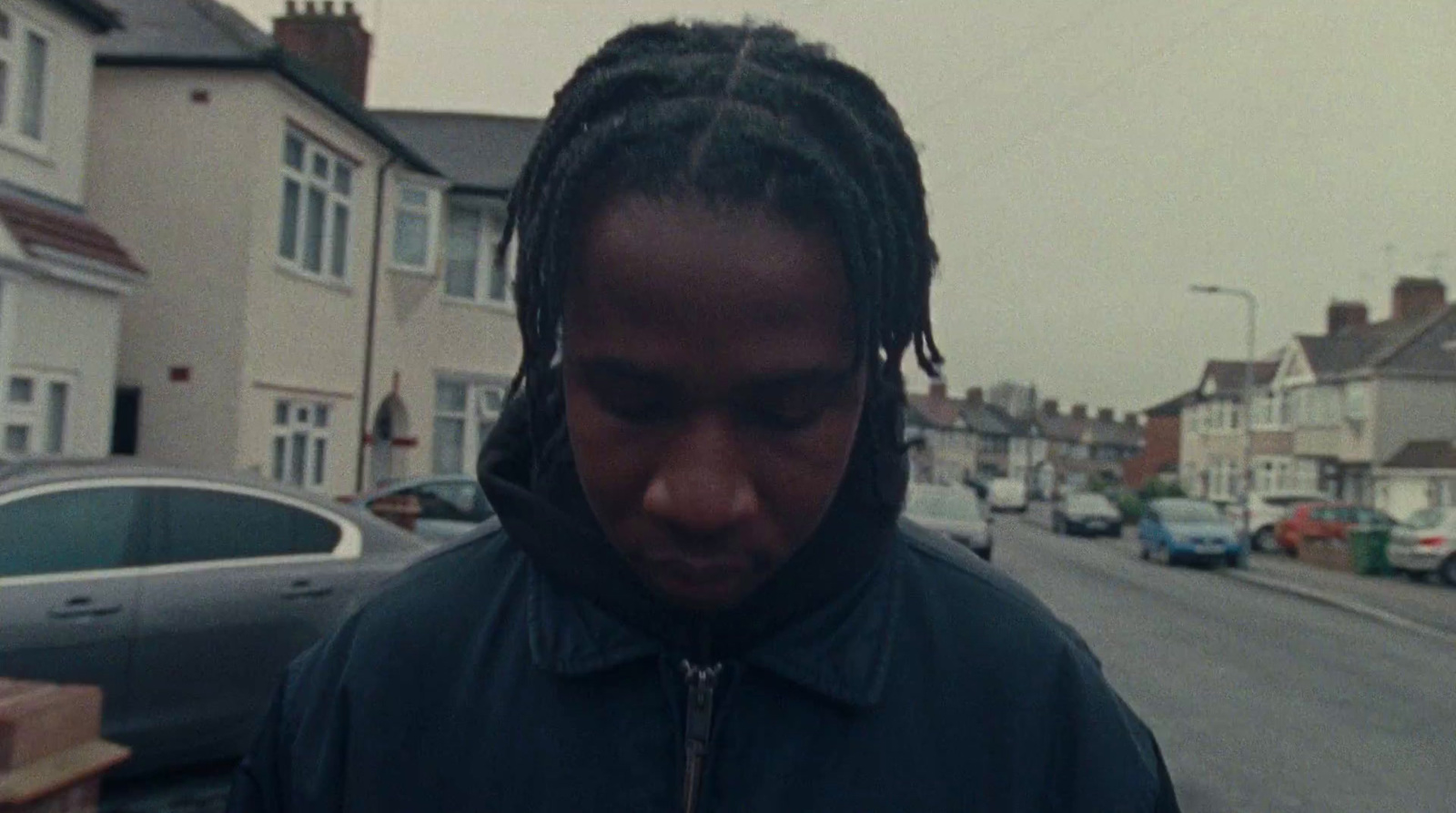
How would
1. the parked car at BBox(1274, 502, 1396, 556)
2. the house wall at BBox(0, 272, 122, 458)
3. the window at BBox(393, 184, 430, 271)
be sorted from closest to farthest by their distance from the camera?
1. the house wall at BBox(0, 272, 122, 458)
2. the window at BBox(393, 184, 430, 271)
3. the parked car at BBox(1274, 502, 1396, 556)

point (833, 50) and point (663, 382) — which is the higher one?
point (833, 50)

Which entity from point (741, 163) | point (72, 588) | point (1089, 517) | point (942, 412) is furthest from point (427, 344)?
point (942, 412)

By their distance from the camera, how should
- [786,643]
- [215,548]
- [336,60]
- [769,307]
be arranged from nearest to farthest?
1. [769,307]
2. [786,643]
3. [215,548]
4. [336,60]

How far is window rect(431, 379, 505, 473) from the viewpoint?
2322cm

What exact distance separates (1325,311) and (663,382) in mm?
67993

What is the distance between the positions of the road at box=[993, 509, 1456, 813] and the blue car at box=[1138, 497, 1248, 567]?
7864 mm

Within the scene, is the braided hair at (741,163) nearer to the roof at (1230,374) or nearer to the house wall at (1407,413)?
the house wall at (1407,413)

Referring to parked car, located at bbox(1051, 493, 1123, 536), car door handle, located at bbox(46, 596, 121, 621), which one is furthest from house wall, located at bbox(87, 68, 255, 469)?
parked car, located at bbox(1051, 493, 1123, 536)

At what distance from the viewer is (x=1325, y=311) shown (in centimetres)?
6303

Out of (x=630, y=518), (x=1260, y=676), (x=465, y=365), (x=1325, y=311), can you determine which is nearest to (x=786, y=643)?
(x=630, y=518)

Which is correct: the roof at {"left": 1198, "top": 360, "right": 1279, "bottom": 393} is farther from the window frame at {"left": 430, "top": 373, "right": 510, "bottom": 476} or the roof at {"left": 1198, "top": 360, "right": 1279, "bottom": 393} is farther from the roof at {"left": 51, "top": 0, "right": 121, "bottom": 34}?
the roof at {"left": 51, "top": 0, "right": 121, "bottom": 34}

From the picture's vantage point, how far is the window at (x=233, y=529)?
6320 mm

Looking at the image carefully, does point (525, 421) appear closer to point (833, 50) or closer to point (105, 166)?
point (833, 50)

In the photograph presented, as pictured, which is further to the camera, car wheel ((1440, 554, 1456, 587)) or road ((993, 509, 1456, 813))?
car wheel ((1440, 554, 1456, 587))
